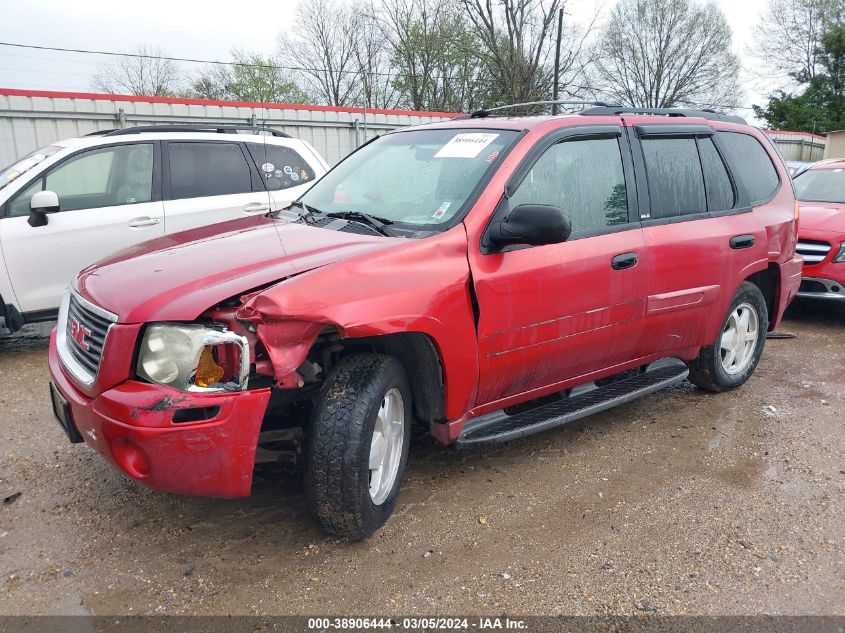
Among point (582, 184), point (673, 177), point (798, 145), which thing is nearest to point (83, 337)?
point (582, 184)

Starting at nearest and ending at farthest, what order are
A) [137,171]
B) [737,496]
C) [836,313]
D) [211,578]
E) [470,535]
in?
[211,578], [470,535], [737,496], [137,171], [836,313]

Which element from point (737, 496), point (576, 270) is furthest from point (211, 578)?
point (737, 496)

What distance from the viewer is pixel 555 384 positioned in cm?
366

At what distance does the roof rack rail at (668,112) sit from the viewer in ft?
12.9

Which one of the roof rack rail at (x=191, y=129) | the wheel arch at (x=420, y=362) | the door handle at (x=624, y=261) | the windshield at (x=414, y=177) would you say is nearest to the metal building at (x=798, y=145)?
the roof rack rail at (x=191, y=129)

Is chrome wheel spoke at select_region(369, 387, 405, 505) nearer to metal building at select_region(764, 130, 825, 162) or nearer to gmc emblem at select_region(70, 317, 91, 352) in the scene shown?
gmc emblem at select_region(70, 317, 91, 352)

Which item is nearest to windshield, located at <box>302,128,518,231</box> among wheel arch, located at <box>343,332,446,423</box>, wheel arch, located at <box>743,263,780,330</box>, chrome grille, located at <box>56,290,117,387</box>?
wheel arch, located at <box>343,332,446,423</box>

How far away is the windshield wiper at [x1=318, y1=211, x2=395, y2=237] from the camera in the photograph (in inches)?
125

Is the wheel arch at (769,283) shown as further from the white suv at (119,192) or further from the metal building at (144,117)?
the metal building at (144,117)

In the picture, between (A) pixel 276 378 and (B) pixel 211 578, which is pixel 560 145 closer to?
(A) pixel 276 378

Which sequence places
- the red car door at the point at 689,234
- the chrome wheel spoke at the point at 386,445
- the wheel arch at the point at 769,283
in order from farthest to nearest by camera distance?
1. the wheel arch at the point at 769,283
2. the red car door at the point at 689,234
3. the chrome wheel spoke at the point at 386,445

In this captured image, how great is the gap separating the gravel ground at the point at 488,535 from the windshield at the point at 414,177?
1.40 m

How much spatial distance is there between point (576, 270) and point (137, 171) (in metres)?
4.48

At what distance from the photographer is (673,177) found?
4094mm
